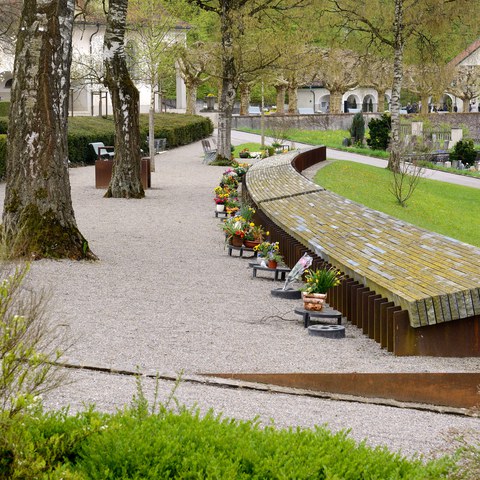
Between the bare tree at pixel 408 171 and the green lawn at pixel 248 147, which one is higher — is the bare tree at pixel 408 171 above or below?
above

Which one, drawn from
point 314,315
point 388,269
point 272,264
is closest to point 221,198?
point 272,264

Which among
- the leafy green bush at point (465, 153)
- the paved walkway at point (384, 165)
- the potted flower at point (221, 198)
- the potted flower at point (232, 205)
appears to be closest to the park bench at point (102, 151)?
the paved walkway at point (384, 165)

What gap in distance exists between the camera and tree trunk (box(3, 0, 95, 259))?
13992 mm

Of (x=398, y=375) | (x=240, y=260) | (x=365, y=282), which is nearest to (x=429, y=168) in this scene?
(x=240, y=260)

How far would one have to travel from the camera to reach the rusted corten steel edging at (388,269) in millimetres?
9430

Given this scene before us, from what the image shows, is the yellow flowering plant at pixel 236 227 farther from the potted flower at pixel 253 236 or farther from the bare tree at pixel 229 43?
the bare tree at pixel 229 43

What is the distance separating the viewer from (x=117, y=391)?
7.36 m

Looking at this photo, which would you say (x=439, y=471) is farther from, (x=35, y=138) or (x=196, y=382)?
→ (x=35, y=138)

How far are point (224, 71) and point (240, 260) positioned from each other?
69.9 feet

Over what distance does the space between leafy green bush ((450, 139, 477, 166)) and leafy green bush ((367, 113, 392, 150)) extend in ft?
12.3

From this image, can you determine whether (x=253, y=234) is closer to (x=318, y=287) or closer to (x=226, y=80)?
(x=318, y=287)

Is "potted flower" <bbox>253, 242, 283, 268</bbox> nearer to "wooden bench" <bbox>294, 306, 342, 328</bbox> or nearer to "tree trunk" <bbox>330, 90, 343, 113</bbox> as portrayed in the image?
"wooden bench" <bbox>294, 306, 342, 328</bbox>

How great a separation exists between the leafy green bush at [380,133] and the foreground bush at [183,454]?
47.6 meters

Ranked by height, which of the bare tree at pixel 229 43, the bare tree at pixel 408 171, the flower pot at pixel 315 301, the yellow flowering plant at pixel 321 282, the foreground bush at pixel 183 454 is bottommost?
the bare tree at pixel 408 171
